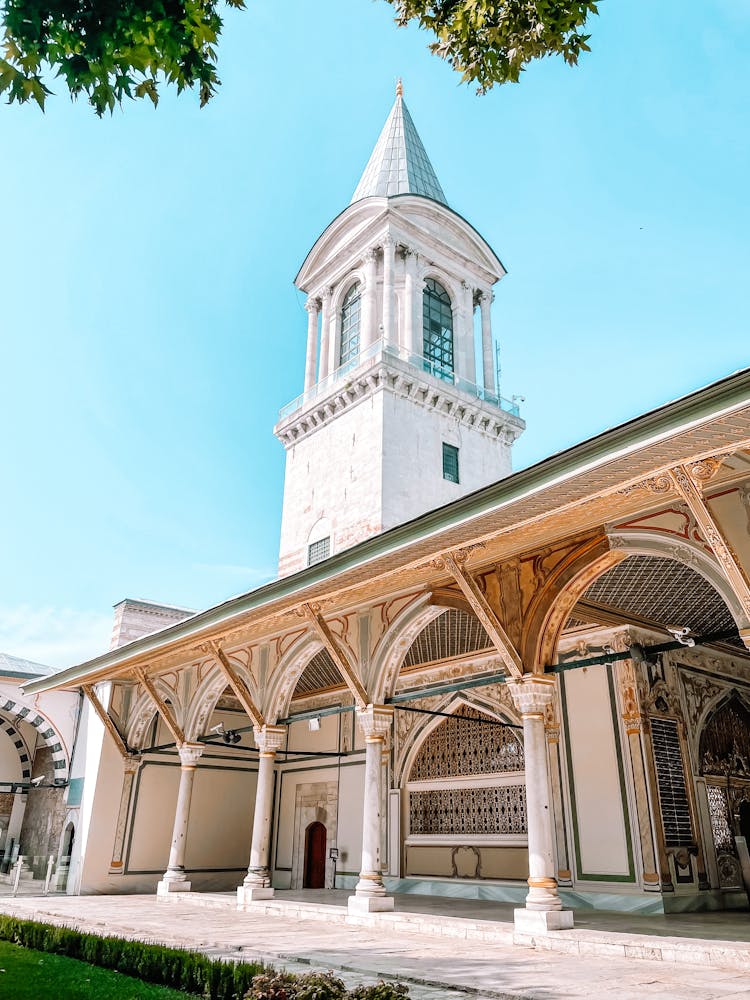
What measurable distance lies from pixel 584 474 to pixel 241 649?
24.8ft

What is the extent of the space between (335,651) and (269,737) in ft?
8.27

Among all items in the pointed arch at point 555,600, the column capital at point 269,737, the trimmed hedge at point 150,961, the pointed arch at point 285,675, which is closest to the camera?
the trimmed hedge at point 150,961

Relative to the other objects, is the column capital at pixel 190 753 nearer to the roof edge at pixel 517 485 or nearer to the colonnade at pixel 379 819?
the colonnade at pixel 379 819

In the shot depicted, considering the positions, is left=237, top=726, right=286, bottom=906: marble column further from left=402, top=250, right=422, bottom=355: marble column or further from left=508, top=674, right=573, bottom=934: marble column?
left=402, top=250, right=422, bottom=355: marble column

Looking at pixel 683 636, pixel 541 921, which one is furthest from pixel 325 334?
pixel 541 921

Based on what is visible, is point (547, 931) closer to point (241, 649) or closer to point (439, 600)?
point (439, 600)

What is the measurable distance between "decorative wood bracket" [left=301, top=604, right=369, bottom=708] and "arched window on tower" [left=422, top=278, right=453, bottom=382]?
43.1ft

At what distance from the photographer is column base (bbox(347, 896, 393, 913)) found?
884cm

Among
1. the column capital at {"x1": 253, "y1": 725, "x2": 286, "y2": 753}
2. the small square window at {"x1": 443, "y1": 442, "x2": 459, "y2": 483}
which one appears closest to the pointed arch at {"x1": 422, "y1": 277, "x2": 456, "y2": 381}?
the small square window at {"x1": 443, "y1": 442, "x2": 459, "y2": 483}

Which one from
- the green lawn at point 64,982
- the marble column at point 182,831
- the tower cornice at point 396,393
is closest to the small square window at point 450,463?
the tower cornice at point 396,393

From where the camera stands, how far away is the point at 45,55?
3551mm

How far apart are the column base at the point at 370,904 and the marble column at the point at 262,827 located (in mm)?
A: 2356

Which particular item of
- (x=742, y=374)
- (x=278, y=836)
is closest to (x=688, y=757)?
(x=742, y=374)

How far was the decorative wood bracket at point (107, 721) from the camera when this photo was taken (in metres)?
14.5
